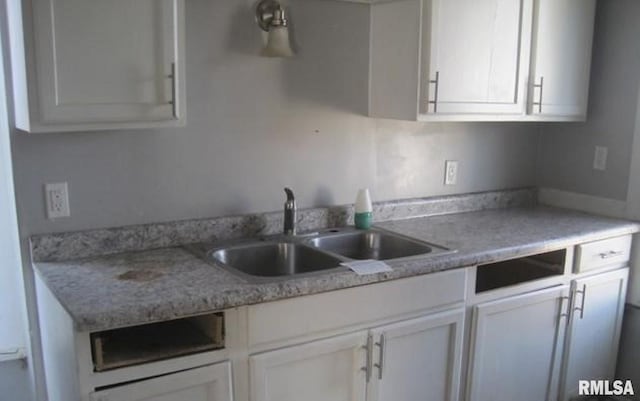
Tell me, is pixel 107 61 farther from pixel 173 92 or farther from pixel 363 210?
pixel 363 210

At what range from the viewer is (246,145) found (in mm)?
2262

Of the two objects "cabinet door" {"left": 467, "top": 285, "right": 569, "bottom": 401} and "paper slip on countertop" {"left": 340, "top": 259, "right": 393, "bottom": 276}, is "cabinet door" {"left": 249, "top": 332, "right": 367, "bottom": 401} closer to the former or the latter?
"paper slip on countertop" {"left": 340, "top": 259, "right": 393, "bottom": 276}

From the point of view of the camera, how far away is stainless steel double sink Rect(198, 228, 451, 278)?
2.12 m

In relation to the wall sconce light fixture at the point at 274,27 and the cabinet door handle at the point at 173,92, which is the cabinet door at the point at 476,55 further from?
the cabinet door handle at the point at 173,92

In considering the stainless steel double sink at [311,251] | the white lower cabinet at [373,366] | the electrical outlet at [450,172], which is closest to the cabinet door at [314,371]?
the white lower cabinet at [373,366]

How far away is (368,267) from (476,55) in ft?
3.37

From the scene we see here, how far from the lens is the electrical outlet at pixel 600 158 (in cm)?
286

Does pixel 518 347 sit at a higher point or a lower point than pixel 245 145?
lower

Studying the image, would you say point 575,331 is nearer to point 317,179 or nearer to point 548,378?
point 548,378

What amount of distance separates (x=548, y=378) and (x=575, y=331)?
0.24 m

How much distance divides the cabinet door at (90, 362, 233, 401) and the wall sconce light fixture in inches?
44.4

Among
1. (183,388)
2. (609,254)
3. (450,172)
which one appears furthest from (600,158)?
(183,388)

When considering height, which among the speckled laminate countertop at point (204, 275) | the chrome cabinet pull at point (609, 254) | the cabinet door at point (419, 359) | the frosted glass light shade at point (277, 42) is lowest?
the cabinet door at point (419, 359)
